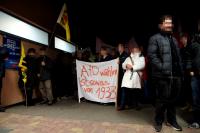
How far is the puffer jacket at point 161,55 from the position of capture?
4.45 m

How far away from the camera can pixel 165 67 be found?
4434 millimetres

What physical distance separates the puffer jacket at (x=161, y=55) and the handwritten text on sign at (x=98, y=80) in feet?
8.45

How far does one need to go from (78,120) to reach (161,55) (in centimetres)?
219

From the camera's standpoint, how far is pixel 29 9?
8070mm

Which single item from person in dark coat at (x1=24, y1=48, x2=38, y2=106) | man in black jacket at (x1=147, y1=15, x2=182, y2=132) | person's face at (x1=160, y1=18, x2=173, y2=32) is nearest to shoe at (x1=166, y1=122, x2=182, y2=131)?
man in black jacket at (x1=147, y1=15, x2=182, y2=132)

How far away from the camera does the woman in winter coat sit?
6430mm

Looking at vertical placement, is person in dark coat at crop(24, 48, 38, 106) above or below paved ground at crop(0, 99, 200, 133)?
above

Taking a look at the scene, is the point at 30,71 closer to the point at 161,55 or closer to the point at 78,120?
the point at 78,120

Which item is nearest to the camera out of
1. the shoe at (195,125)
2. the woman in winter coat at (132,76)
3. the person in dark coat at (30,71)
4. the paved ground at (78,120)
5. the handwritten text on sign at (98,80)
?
the paved ground at (78,120)

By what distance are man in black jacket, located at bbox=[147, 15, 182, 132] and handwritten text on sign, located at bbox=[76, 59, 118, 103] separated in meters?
2.59

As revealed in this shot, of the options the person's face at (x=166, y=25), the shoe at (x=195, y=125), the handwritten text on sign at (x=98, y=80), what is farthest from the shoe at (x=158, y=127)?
the handwritten text on sign at (x=98, y=80)

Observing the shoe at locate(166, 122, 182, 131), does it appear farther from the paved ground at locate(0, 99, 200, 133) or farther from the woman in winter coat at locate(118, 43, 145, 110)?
the woman in winter coat at locate(118, 43, 145, 110)

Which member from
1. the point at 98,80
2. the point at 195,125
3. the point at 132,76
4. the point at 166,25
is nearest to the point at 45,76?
the point at 98,80

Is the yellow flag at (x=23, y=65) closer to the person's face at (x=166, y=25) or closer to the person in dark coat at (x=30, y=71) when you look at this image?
the person in dark coat at (x=30, y=71)
